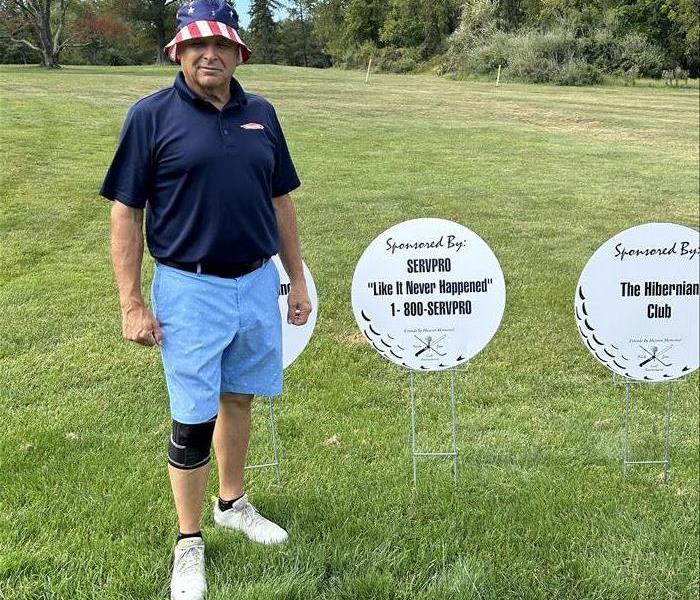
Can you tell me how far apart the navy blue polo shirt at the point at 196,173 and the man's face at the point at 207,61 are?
4 cm

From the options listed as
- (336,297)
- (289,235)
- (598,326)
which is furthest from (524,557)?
(336,297)

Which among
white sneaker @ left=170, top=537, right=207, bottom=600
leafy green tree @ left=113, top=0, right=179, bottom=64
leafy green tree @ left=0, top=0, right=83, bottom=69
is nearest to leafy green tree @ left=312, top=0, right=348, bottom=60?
leafy green tree @ left=113, top=0, right=179, bottom=64

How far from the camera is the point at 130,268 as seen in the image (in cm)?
200

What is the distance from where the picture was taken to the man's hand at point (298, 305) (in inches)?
98.9

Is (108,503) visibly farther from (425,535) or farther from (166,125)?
Answer: (166,125)

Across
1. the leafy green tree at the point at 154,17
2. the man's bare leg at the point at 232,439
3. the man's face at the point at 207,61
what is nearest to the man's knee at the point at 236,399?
the man's bare leg at the point at 232,439

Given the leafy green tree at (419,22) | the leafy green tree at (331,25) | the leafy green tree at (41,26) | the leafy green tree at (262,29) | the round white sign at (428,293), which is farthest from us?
the leafy green tree at (419,22)

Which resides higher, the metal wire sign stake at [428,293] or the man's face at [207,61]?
the man's face at [207,61]

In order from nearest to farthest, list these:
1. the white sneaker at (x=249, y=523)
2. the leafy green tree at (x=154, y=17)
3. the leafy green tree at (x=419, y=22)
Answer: the white sneaker at (x=249, y=523), the leafy green tree at (x=154, y=17), the leafy green tree at (x=419, y=22)

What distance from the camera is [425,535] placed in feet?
8.39

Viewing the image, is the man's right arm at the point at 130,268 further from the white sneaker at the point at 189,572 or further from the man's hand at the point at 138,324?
the white sneaker at the point at 189,572

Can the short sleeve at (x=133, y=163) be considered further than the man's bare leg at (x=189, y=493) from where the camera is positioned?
No

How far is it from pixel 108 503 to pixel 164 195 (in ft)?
4.37

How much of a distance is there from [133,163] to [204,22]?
456 millimetres
